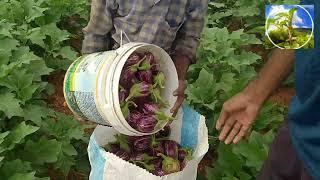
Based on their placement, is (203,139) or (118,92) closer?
(118,92)

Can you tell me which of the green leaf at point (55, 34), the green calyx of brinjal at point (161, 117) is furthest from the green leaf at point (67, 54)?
the green calyx of brinjal at point (161, 117)

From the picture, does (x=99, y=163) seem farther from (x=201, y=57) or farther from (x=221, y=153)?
(x=201, y=57)

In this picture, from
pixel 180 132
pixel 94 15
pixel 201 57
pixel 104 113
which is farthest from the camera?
pixel 201 57

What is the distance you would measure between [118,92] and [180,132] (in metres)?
0.63

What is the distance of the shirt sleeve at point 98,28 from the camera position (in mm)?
2524

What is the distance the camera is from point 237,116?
2.10 m

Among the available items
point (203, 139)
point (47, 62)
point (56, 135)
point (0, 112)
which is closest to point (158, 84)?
point (203, 139)

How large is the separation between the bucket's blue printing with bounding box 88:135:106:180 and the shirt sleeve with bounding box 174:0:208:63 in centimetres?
65

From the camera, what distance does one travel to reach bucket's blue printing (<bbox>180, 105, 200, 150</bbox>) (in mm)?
2650

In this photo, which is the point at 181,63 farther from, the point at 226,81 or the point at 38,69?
the point at 38,69

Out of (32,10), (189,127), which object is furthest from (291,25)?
(32,10)

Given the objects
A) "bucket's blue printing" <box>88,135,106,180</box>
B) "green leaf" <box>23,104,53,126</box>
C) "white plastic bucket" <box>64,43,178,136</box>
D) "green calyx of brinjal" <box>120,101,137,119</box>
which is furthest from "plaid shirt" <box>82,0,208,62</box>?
"green leaf" <box>23,104,53,126</box>

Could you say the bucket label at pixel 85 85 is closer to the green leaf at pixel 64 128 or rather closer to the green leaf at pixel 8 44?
the green leaf at pixel 64 128

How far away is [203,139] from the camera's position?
2617mm
